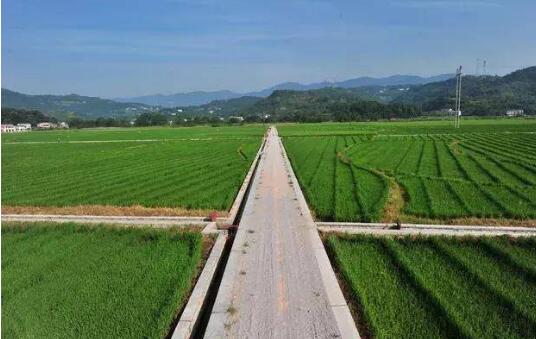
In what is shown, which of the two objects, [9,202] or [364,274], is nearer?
[364,274]

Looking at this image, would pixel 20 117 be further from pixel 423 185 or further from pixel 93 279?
pixel 93 279

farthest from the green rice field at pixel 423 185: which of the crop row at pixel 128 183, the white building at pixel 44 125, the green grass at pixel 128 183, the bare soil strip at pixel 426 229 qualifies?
the white building at pixel 44 125

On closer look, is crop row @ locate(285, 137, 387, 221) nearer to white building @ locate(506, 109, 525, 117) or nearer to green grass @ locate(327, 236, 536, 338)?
green grass @ locate(327, 236, 536, 338)

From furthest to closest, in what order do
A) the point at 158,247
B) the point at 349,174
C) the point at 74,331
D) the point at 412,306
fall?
1. the point at 349,174
2. the point at 158,247
3. the point at 412,306
4. the point at 74,331

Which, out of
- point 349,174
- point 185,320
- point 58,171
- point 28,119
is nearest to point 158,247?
point 185,320

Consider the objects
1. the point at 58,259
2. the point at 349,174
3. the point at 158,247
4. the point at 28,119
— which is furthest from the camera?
the point at 28,119

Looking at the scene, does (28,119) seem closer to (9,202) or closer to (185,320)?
(9,202)

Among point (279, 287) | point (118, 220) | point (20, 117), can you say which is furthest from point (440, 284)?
point (20, 117)
